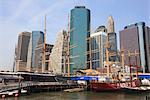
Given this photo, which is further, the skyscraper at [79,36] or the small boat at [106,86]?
the skyscraper at [79,36]

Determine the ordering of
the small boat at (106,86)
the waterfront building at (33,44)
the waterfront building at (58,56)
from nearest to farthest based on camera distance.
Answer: the small boat at (106,86)
the waterfront building at (58,56)
the waterfront building at (33,44)

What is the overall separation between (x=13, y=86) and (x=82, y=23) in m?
135

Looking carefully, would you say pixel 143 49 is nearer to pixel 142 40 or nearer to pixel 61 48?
pixel 142 40

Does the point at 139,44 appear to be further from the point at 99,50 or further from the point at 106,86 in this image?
the point at 106,86

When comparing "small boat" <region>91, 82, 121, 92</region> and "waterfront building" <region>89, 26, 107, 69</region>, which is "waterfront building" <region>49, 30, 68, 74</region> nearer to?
"waterfront building" <region>89, 26, 107, 69</region>

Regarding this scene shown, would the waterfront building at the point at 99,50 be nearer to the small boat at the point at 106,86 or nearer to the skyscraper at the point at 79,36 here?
the skyscraper at the point at 79,36

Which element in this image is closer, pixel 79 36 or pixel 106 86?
pixel 106 86

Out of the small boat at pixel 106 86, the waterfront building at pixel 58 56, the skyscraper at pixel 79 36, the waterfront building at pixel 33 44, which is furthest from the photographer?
the skyscraper at pixel 79 36

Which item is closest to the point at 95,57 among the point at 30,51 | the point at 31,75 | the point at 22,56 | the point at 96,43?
the point at 96,43

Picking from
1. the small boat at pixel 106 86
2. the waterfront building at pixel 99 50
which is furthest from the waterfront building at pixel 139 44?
the small boat at pixel 106 86

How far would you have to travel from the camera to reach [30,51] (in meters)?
159

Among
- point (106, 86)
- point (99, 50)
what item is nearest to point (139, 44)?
point (99, 50)

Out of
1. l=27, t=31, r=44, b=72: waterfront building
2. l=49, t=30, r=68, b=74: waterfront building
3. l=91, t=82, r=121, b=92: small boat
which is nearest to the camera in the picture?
l=91, t=82, r=121, b=92: small boat

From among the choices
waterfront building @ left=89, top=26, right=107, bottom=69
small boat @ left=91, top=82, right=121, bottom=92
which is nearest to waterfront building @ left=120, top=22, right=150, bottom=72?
waterfront building @ left=89, top=26, right=107, bottom=69
